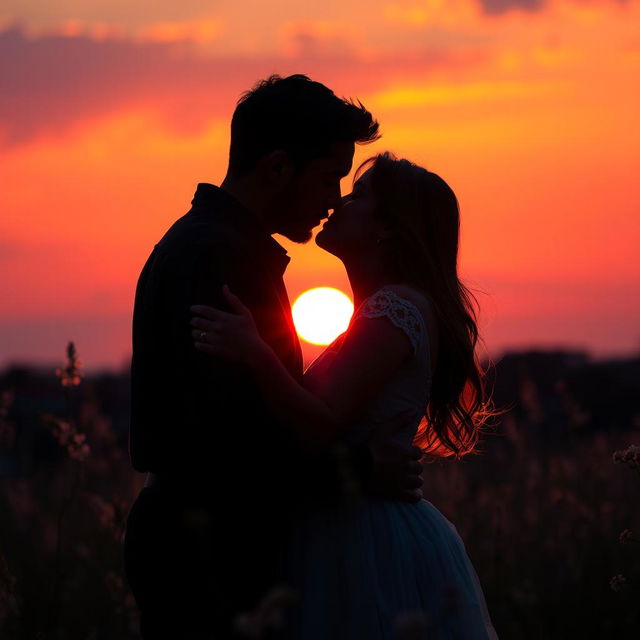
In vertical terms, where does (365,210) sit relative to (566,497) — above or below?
above

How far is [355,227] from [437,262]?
0.34 metres

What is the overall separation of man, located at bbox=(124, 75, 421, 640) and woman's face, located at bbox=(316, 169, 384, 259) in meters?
0.52

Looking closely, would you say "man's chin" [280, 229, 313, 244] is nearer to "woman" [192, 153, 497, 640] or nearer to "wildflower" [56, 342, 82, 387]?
"woman" [192, 153, 497, 640]

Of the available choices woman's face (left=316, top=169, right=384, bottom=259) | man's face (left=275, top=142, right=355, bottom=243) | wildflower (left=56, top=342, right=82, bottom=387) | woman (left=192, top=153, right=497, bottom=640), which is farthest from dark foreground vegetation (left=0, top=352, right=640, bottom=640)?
man's face (left=275, top=142, right=355, bottom=243)

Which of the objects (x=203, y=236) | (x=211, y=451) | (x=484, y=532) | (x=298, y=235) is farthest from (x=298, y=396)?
(x=484, y=532)

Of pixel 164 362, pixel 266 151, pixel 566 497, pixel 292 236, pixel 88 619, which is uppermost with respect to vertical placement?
pixel 266 151

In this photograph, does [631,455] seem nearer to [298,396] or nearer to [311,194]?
[298,396]

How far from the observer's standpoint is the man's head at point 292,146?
13.0 feet

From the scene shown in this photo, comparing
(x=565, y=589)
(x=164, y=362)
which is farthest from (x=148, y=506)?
(x=565, y=589)

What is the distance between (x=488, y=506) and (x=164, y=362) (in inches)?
154

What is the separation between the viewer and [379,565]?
12.3 ft

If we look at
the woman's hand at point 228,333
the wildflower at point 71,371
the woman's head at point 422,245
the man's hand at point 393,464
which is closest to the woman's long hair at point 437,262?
the woman's head at point 422,245

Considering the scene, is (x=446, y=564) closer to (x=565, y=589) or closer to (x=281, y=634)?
(x=281, y=634)

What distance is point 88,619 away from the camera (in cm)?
614
